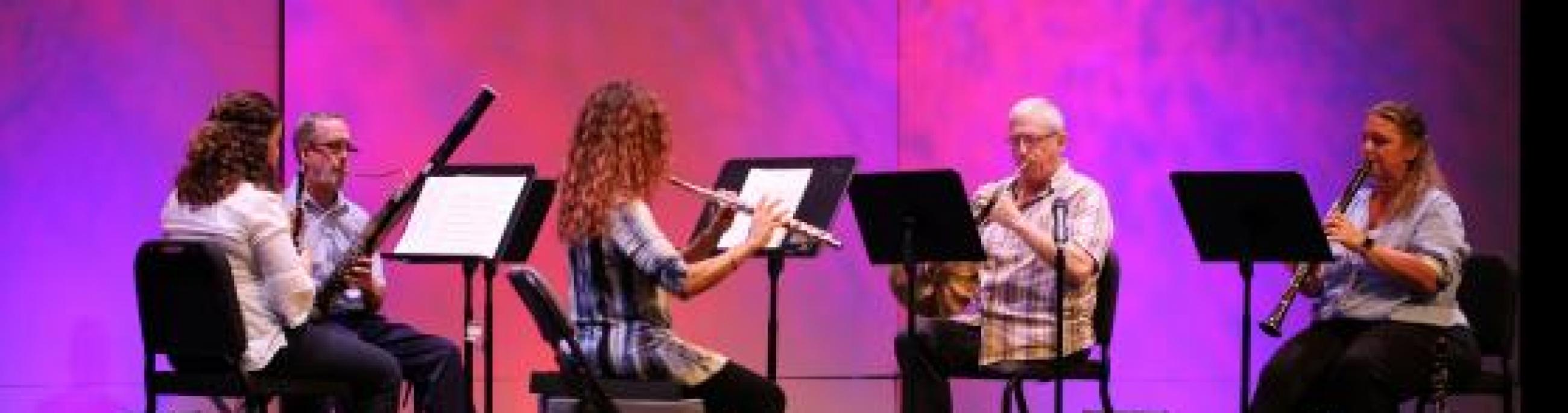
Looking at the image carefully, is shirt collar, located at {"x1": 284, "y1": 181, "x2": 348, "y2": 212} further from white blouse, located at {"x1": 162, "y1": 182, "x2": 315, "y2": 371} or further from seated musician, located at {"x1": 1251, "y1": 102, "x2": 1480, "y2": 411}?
seated musician, located at {"x1": 1251, "y1": 102, "x2": 1480, "y2": 411}

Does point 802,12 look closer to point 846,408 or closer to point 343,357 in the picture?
point 846,408

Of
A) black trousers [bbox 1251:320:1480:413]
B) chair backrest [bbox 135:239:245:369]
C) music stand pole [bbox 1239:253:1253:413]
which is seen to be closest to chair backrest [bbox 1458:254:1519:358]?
black trousers [bbox 1251:320:1480:413]

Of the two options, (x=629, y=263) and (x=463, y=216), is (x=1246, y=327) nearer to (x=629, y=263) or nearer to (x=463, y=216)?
(x=629, y=263)

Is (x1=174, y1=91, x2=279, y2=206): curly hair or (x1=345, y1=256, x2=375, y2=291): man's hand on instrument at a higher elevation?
(x1=174, y1=91, x2=279, y2=206): curly hair

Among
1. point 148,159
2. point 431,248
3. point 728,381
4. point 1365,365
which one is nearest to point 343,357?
point 431,248

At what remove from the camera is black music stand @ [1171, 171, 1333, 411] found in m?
4.54

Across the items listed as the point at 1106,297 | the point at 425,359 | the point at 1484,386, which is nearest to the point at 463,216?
the point at 425,359

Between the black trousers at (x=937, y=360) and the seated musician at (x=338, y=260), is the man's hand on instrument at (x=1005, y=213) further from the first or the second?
the seated musician at (x=338, y=260)

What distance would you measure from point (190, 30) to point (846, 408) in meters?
2.66

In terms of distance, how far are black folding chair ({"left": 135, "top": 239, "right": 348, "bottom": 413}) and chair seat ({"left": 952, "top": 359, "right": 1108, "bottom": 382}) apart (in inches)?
73.3

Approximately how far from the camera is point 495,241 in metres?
4.62

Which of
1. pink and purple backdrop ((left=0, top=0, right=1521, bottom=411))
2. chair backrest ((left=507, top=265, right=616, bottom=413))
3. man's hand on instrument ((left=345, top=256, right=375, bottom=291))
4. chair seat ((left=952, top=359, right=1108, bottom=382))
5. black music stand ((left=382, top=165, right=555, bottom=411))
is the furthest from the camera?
pink and purple backdrop ((left=0, top=0, right=1521, bottom=411))

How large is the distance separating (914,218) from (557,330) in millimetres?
1250

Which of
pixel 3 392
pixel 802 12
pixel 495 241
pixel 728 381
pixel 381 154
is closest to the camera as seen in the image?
pixel 728 381
